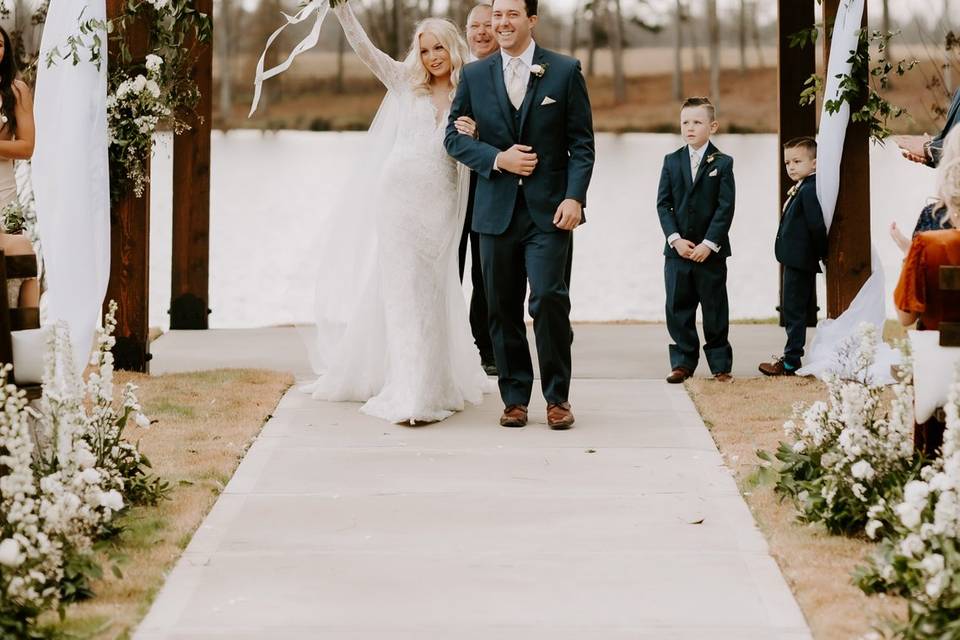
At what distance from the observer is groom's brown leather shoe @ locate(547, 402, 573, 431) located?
727cm

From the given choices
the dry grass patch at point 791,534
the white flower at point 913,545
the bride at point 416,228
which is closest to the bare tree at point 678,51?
the dry grass patch at point 791,534

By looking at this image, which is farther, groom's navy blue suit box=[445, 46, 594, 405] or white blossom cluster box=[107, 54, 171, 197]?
white blossom cluster box=[107, 54, 171, 197]

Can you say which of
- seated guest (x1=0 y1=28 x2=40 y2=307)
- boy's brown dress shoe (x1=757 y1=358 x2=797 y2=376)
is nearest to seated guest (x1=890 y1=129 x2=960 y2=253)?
boy's brown dress shoe (x1=757 y1=358 x2=797 y2=376)

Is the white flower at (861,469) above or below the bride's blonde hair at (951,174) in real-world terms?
below

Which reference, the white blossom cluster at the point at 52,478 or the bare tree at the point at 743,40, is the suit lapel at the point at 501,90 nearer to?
the white blossom cluster at the point at 52,478

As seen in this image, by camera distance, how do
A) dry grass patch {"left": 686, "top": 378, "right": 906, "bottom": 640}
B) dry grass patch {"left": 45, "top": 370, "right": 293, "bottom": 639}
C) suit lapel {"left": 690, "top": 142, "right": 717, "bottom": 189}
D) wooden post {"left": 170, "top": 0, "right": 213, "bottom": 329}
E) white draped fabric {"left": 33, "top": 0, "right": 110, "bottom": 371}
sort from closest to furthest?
dry grass patch {"left": 686, "top": 378, "right": 906, "bottom": 640} < dry grass patch {"left": 45, "top": 370, "right": 293, "bottom": 639} < white draped fabric {"left": 33, "top": 0, "right": 110, "bottom": 371} < suit lapel {"left": 690, "top": 142, "right": 717, "bottom": 189} < wooden post {"left": 170, "top": 0, "right": 213, "bottom": 329}

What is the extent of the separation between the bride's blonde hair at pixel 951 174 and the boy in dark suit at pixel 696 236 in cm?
363

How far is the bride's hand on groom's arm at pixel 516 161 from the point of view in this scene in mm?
7059

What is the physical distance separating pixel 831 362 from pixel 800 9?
10.9 feet

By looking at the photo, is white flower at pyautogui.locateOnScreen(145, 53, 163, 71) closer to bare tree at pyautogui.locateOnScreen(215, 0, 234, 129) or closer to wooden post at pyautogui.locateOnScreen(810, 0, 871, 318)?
wooden post at pyautogui.locateOnScreen(810, 0, 871, 318)

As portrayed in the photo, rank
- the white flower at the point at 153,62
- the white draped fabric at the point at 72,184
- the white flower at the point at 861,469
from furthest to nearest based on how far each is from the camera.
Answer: the white flower at the point at 153,62 → the white draped fabric at the point at 72,184 → the white flower at the point at 861,469

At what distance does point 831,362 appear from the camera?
335 inches

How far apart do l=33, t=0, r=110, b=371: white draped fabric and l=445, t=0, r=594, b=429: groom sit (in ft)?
6.05

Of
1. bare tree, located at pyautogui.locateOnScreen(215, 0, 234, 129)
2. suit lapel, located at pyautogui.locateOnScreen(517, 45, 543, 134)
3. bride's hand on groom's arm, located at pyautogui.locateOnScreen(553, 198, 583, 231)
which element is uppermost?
bare tree, located at pyautogui.locateOnScreen(215, 0, 234, 129)
